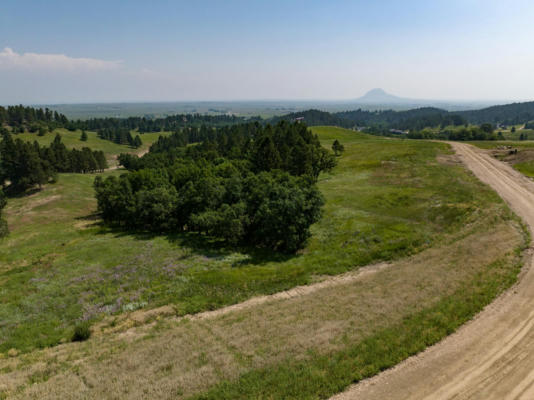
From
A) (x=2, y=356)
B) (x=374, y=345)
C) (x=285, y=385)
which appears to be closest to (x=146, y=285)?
(x=2, y=356)

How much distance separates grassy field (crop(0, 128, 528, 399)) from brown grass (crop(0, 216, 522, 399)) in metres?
0.10

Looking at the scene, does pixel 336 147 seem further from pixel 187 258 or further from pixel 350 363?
pixel 350 363

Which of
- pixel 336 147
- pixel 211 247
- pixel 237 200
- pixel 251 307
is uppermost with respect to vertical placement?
pixel 336 147

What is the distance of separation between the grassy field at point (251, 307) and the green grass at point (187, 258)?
0.22m

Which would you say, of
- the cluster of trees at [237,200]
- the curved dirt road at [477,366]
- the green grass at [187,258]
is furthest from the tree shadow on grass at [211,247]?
the curved dirt road at [477,366]

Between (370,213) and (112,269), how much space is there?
40551 millimetres

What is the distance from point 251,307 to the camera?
2408 centimetres

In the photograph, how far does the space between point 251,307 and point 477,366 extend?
1572 cm

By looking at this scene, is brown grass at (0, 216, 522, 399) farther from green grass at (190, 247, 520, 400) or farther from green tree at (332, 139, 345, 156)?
green tree at (332, 139, 345, 156)

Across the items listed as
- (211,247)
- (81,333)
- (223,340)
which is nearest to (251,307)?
(223,340)

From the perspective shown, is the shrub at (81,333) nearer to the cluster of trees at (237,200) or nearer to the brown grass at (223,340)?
the brown grass at (223,340)

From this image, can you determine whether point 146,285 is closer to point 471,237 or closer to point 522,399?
point 522,399

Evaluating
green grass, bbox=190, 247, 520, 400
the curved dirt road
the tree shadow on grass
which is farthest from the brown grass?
the tree shadow on grass

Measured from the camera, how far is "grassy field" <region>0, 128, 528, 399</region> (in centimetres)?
1494
